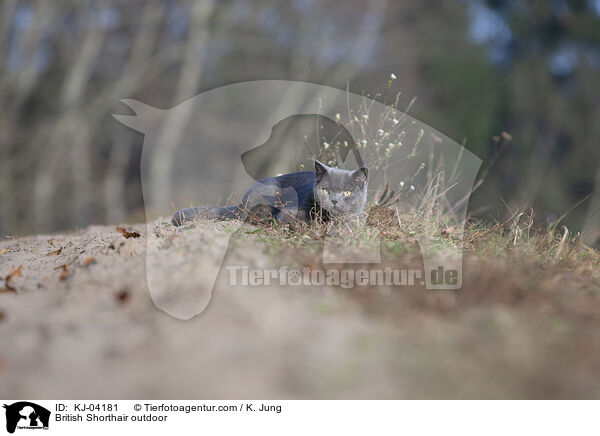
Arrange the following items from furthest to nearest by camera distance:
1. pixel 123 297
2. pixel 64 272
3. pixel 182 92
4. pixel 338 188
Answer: pixel 182 92 → pixel 338 188 → pixel 64 272 → pixel 123 297

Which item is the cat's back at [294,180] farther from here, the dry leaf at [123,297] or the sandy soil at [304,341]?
the dry leaf at [123,297]

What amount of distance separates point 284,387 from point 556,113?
16400 millimetres

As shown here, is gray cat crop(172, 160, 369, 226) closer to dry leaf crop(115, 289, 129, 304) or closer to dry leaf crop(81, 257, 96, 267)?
dry leaf crop(81, 257, 96, 267)

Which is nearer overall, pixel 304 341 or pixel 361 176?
pixel 304 341

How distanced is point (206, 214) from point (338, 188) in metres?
1.14

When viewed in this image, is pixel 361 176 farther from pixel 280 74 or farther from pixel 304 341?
pixel 280 74

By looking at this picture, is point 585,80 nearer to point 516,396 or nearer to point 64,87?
point 64,87

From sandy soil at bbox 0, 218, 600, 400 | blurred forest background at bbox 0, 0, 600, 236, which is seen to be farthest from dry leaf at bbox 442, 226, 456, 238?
blurred forest background at bbox 0, 0, 600, 236

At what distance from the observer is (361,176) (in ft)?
12.1

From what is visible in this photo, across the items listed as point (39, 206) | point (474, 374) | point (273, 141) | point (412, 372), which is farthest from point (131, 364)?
point (273, 141)

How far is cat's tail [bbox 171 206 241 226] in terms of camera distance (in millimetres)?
3822
